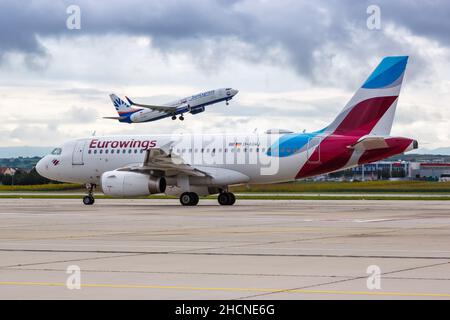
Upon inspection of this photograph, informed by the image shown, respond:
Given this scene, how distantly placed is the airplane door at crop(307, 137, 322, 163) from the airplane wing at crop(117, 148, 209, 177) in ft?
17.5

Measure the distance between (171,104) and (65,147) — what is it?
230ft

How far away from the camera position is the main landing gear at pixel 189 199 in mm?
45656

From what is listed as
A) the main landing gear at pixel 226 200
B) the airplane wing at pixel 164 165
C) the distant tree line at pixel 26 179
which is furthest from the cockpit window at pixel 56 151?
the distant tree line at pixel 26 179

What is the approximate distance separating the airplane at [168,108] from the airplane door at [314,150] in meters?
71.2

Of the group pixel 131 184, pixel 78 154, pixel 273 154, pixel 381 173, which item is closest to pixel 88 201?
pixel 78 154

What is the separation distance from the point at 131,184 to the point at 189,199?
290 centimetres

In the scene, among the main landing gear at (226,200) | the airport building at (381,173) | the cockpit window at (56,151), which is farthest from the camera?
the airport building at (381,173)

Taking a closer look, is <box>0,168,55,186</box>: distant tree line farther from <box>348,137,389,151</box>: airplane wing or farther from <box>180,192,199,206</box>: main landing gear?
<box>348,137,389,151</box>: airplane wing

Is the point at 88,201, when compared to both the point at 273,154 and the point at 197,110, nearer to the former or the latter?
the point at 273,154

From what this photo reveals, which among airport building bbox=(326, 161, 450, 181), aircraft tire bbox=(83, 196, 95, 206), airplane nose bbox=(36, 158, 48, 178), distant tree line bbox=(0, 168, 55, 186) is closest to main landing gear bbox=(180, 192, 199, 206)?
aircraft tire bbox=(83, 196, 95, 206)

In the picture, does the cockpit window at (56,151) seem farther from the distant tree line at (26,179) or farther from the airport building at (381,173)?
the airport building at (381,173)

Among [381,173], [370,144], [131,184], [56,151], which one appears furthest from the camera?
[381,173]

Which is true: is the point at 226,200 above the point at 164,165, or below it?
below

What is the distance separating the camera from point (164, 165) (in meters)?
45.3
